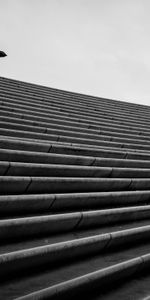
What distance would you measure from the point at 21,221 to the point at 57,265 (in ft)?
1.42

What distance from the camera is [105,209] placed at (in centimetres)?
309

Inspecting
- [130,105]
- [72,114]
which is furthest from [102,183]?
[130,105]

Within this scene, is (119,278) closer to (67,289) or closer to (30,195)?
(67,289)

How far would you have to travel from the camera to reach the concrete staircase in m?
2.07

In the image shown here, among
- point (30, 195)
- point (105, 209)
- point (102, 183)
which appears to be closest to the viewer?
point (30, 195)

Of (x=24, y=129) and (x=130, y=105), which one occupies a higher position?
(x=24, y=129)

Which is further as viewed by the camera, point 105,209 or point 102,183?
point 102,183

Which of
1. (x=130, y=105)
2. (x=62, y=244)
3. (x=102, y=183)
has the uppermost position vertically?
(x=62, y=244)

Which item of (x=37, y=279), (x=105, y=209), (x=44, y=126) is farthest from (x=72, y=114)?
(x=37, y=279)

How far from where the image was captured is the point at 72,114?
18.9ft

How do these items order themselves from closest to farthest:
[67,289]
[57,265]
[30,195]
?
[67,289] < [57,265] < [30,195]

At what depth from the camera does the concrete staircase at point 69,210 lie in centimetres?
207

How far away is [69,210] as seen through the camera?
288 centimetres

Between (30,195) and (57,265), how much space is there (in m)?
0.69
